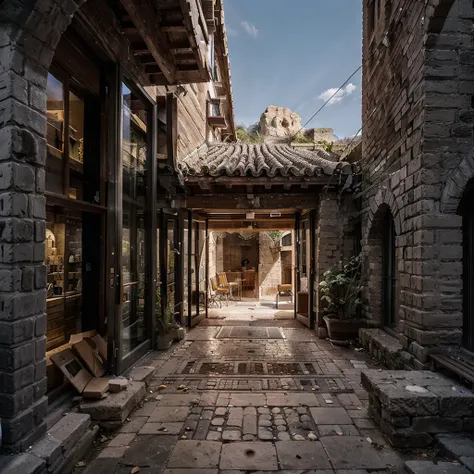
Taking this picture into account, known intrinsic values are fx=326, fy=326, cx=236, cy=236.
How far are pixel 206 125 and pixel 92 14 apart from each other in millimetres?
6890

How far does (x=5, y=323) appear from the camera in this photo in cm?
217

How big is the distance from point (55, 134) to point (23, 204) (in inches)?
74.7

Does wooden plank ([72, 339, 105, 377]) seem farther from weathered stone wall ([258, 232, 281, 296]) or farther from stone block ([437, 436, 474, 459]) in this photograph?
weathered stone wall ([258, 232, 281, 296])

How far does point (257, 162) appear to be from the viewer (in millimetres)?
7152

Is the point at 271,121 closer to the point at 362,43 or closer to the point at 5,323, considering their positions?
the point at 362,43

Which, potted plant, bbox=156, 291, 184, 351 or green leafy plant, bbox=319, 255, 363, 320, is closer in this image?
potted plant, bbox=156, 291, 184, 351

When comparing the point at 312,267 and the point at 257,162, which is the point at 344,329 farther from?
the point at 257,162

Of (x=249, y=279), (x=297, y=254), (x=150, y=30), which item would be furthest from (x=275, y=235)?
(x=150, y=30)

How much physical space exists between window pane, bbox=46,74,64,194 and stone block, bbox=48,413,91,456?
86.3 inches

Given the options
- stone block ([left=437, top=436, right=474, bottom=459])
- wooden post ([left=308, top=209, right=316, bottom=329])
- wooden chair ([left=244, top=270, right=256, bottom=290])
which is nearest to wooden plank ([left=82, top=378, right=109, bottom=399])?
stone block ([left=437, top=436, right=474, bottom=459])

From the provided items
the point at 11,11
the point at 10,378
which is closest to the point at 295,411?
the point at 10,378

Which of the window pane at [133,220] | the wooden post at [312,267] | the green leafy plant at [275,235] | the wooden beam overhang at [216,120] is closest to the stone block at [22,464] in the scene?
the window pane at [133,220]

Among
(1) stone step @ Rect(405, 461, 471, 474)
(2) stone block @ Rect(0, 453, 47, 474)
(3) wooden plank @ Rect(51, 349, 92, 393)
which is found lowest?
(1) stone step @ Rect(405, 461, 471, 474)

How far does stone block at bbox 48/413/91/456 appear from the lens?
2.52 m
